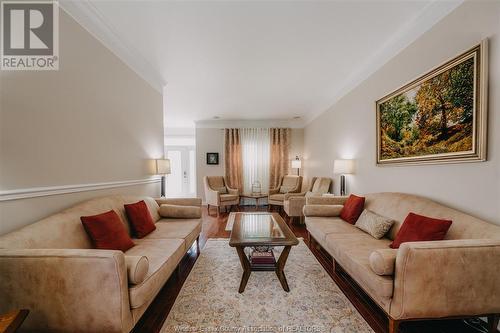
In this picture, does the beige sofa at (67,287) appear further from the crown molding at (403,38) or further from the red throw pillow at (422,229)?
the crown molding at (403,38)

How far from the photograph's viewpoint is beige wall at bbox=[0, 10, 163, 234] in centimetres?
138

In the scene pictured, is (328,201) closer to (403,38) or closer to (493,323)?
(493,323)

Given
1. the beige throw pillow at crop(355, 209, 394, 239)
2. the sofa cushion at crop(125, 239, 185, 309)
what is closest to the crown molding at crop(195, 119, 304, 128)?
→ the beige throw pillow at crop(355, 209, 394, 239)

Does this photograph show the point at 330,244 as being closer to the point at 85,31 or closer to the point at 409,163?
the point at 409,163

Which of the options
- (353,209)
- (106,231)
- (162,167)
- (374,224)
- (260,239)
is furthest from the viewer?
(162,167)

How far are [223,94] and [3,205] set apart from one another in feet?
11.2

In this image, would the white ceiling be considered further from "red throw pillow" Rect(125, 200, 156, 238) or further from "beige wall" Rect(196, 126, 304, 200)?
"beige wall" Rect(196, 126, 304, 200)

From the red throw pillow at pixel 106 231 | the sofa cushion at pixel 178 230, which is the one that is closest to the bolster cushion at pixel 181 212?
the sofa cushion at pixel 178 230

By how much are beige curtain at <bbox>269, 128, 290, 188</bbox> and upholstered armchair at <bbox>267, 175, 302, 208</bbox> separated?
33 cm

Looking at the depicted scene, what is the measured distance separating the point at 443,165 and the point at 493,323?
1.17 meters

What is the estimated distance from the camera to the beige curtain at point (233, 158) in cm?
Result: 622

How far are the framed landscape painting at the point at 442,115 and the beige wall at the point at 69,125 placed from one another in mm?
3334

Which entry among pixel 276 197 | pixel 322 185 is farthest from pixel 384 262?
pixel 276 197

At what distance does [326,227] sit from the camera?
8.04 ft
